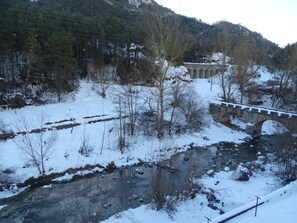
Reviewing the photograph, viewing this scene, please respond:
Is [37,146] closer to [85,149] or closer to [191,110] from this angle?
[85,149]

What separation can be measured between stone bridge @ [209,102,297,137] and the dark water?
778 centimetres

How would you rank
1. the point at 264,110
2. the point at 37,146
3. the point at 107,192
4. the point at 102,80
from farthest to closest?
the point at 102,80
the point at 264,110
the point at 37,146
the point at 107,192

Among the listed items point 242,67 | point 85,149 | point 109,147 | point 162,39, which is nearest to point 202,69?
point 242,67

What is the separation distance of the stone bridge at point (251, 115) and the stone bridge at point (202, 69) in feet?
70.2

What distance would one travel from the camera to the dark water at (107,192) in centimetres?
1455

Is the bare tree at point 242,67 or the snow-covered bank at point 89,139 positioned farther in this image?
the bare tree at point 242,67

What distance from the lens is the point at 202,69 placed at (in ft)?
185

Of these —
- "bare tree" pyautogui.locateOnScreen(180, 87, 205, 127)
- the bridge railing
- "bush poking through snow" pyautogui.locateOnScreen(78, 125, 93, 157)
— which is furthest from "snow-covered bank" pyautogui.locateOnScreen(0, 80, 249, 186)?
the bridge railing

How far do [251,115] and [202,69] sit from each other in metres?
26.7

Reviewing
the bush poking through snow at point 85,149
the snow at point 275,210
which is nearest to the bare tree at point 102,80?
the bush poking through snow at point 85,149

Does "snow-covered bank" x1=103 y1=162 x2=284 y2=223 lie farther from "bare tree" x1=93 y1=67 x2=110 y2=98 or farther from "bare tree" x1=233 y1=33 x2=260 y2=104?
"bare tree" x1=93 y1=67 x2=110 y2=98

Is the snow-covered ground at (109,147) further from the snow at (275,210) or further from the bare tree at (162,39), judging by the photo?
the bare tree at (162,39)

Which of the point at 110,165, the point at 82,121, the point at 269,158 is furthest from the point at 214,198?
the point at 82,121

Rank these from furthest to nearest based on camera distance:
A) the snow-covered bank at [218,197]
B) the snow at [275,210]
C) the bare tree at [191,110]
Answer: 1. the bare tree at [191,110]
2. the snow-covered bank at [218,197]
3. the snow at [275,210]
